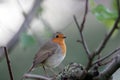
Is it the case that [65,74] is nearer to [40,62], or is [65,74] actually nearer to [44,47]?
[40,62]

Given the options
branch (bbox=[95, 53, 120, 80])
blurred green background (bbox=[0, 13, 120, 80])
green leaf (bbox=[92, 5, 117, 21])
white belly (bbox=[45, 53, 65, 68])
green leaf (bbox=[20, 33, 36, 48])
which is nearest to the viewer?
branch (bbox=[95, 53, 120, 80])

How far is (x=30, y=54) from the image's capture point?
468 centimetres

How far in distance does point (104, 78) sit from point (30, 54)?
3.78 m

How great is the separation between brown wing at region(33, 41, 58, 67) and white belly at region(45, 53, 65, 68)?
31mm

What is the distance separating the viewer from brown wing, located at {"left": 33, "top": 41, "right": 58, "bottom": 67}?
2340 mm

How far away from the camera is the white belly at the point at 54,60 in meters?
2.32

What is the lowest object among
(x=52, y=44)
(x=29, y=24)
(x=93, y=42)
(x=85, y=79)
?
(x=93, y=42)

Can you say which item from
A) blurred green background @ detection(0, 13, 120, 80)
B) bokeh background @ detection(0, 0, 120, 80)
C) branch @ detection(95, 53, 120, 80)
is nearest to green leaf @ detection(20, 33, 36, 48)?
bokeh background @ detection(0, 0, 120, 80)

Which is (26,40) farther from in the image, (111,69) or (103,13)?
(111,69)

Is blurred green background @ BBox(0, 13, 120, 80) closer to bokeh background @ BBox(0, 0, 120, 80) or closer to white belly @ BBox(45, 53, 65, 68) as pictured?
bokeh background @ BBox(0, 0, 120, 80)

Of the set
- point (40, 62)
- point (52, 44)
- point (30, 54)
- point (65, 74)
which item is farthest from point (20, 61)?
point (65, 74)

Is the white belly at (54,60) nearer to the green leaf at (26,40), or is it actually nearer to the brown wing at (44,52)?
the brown wing at (44,52)

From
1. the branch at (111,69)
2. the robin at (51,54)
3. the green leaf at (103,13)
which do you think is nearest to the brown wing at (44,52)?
the robin at (51,54)

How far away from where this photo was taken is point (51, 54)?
2.54m
